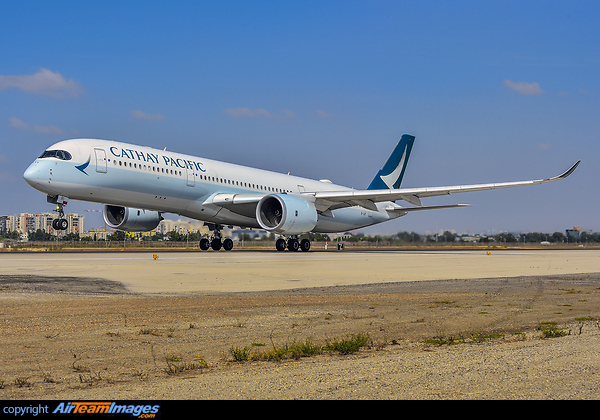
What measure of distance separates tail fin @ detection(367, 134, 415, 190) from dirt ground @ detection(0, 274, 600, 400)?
3504 cm

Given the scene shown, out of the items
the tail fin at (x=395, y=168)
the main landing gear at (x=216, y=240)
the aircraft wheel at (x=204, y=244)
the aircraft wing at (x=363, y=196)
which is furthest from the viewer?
the tail fin at (x=395, y=168)

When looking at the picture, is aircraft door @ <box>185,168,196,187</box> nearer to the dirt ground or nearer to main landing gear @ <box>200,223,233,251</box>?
main landing gear @ <box>200,223,233,251</box>

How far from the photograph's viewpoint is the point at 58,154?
93.7 ft

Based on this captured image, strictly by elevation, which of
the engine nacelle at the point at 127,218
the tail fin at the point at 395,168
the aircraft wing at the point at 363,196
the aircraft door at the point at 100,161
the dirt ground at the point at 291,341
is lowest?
the dirt ground at the point at 291,341

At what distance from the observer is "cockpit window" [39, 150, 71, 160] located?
2848 centimetres

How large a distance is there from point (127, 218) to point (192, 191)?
18.7 ft

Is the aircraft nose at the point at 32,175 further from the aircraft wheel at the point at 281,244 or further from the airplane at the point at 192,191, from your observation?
the aircraft wheel at the point at 281,244

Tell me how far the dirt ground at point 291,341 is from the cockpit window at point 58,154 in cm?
1578

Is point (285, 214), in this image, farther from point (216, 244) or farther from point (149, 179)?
point (216, 244)

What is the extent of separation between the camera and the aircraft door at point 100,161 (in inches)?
1154

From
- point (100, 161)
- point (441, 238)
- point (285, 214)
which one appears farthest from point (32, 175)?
point (441, 238)

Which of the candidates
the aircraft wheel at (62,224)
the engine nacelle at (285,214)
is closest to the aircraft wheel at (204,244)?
the engine nacelle at (285,214)
